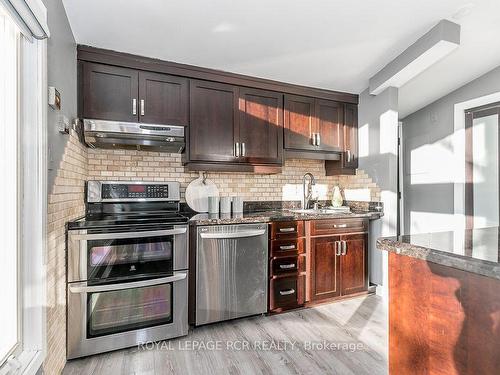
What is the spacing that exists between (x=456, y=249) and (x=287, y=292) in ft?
6.14

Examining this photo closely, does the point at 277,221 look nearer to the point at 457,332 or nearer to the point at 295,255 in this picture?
the point at 295,255

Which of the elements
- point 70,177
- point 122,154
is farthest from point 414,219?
point 70,177

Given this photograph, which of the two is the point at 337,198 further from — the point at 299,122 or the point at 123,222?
the point at 123,222

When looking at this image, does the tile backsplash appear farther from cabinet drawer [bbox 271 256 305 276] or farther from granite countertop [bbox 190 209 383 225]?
cabinet drawer [bbox 271 256 305 276]

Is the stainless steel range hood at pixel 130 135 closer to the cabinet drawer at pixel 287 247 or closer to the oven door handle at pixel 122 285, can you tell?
the oven door handle at pixel 122 285

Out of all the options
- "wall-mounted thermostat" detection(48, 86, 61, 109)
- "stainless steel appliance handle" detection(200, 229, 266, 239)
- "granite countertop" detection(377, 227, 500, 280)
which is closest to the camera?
"granite countertop" detection(377, 227, 500, 280)

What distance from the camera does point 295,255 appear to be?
2.67 metres

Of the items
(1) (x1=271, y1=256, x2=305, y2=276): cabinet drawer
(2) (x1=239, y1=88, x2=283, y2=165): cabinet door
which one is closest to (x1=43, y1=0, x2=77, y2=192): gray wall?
(2) (x1=239, y1=88, x2=283, y2=165): cabinet door

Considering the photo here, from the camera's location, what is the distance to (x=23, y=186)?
4.54ft

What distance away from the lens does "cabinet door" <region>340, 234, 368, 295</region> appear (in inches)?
114

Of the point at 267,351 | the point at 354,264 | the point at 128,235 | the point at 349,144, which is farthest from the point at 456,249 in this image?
the point at 349,144

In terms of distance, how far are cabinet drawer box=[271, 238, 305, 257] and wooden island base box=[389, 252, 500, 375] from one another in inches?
57.5

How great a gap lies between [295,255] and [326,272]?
15.9 inches

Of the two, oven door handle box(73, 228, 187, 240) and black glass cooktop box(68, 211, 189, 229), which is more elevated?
black glass cooktop box(68, 211, 189, 229)
